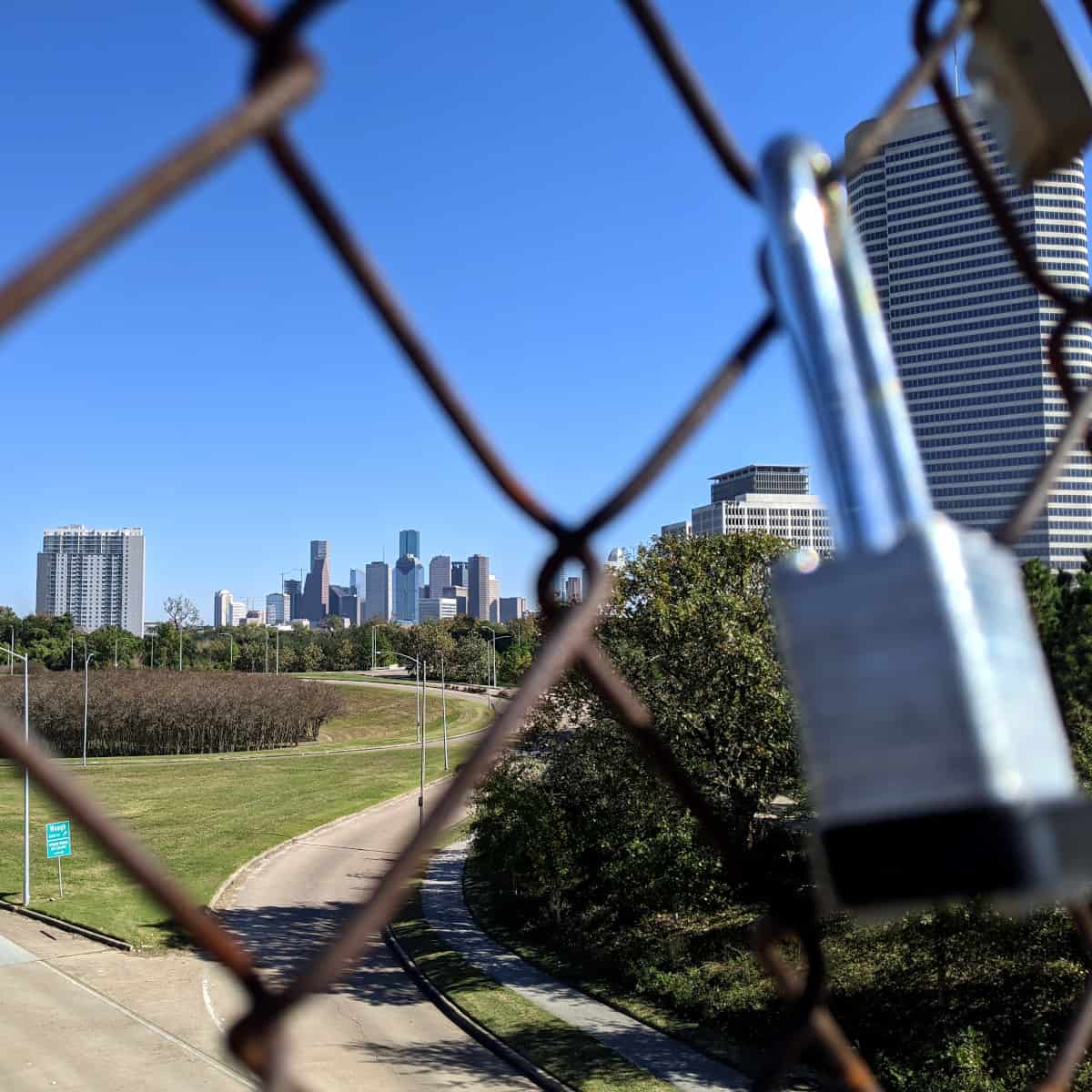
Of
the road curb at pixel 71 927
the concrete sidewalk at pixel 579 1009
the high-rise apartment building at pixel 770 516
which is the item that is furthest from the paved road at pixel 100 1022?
the high-rise apartment building at pixel 770 516

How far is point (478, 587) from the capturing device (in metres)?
156

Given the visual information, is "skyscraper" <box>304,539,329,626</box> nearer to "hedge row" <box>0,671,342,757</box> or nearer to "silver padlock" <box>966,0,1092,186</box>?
"hedge row" <box>0,671,342,757</box>

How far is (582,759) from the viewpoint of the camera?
15.7 metres

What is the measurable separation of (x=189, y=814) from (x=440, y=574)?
146195 millimetres

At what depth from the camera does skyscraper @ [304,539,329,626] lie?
573ft

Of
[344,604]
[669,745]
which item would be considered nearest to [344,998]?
[669,745]

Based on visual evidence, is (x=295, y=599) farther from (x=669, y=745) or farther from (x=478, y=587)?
(x=669, y=745)

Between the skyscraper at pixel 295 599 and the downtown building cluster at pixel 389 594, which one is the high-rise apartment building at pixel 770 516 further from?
the skyscraper at pixel 295 599

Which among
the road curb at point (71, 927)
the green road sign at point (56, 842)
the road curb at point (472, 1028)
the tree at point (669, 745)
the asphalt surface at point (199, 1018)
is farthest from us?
the green road sign at point (56, 842)

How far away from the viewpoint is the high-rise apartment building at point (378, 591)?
18200 cm

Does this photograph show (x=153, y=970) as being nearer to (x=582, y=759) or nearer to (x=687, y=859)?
(x=582, y=759)

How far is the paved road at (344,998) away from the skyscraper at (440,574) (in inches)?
5782

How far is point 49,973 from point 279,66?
17493mm

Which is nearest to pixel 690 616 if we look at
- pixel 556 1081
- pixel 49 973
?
pixel 556 1081
